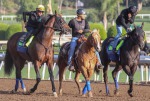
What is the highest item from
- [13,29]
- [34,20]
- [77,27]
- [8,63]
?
[34,20]

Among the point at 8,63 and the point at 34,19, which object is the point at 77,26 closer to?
the point at 34,19

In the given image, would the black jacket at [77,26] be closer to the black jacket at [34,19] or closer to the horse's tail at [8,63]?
the black jacket at [34,19]

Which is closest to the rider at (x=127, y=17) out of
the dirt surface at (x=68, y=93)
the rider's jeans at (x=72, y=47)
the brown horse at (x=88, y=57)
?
the rider's jeans at (x=72, y=47)

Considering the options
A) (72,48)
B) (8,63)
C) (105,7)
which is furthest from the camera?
(105,7)

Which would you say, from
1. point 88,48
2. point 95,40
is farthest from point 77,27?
point 95,40

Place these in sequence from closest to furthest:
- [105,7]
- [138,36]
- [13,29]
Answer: [138,36]
[13,29]
[105,7]

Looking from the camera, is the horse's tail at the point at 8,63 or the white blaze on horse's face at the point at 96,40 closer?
the white blaze on horse's face at the point at 96,40

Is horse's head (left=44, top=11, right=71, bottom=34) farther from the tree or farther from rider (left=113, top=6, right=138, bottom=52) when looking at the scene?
the tree

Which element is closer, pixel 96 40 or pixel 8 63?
pixel 96 40

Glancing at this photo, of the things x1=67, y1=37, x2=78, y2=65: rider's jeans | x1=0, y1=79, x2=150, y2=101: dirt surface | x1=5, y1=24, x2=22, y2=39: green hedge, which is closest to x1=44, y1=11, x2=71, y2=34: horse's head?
x1=67, y1=37, x2=78, y2=65: rider's jeans

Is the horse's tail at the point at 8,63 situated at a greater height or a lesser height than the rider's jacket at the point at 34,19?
lesser

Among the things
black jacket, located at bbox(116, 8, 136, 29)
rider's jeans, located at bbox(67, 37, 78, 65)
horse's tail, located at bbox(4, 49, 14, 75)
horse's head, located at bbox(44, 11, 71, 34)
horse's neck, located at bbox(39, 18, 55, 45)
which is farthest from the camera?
horse's tail, located at bbox(4, 49, 14, 75)

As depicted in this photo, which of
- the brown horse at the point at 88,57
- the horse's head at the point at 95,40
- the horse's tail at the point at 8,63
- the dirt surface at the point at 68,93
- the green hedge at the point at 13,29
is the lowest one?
the green hedge at the point at 13,29

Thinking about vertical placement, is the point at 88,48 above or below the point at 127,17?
below
